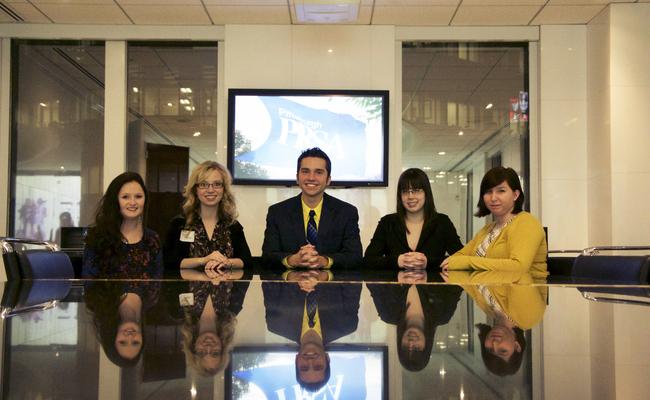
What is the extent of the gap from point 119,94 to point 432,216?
4.12m

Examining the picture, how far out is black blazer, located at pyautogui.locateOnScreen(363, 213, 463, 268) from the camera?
3000 millimetres

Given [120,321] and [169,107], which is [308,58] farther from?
[120,321]

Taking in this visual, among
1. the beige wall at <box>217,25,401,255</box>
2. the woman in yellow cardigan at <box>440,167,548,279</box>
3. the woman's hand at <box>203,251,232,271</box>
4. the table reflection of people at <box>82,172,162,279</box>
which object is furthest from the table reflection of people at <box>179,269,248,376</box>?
the beige wall at <box>217,25,401,255</box>

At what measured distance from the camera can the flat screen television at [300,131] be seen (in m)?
5.78

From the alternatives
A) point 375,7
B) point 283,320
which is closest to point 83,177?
point 375,7

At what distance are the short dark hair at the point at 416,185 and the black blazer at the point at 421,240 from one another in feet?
0.12

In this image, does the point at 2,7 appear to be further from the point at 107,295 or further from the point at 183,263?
the point at 107,295

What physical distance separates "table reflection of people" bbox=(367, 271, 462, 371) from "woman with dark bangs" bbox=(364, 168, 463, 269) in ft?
6.35

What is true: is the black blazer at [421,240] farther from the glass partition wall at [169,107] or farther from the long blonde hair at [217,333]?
the glass partition wall at [169,107]

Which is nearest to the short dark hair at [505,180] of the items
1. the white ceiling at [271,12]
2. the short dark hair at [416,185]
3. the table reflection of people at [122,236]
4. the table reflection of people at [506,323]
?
the short dark hair at [416,185]

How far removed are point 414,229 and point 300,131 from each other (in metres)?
2.94

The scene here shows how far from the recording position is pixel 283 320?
59cm

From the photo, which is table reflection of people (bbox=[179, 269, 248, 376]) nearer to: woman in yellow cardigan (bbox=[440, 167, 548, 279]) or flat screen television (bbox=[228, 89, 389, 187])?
woman in yellow cardigan (bbox=[440, 167, 548, 279])

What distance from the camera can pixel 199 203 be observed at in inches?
123
